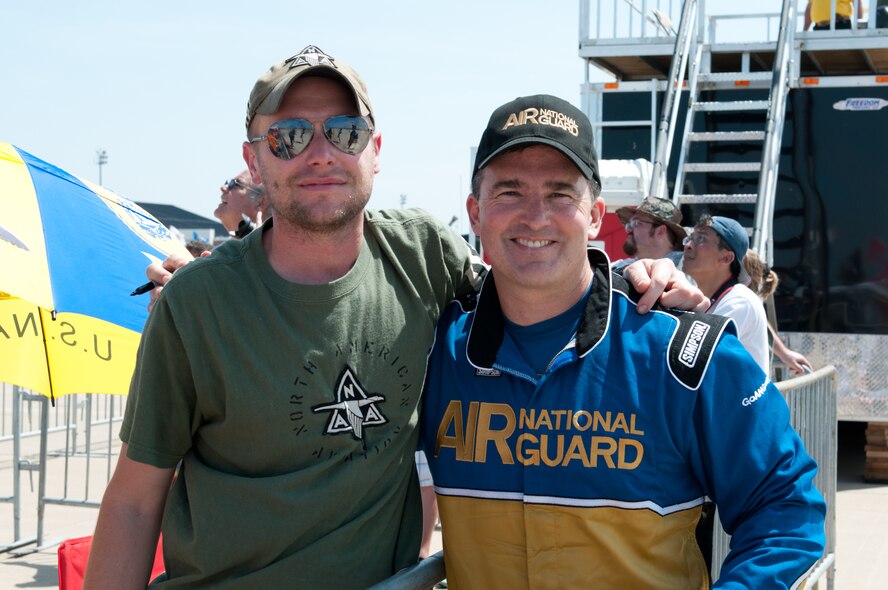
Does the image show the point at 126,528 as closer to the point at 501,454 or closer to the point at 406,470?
the point at 406,470

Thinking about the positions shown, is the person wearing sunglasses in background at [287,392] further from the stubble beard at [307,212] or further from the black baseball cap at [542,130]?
the black baseball cap at [542,130]

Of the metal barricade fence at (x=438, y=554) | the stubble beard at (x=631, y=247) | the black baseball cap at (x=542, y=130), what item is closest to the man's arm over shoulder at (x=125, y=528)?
the metal barricade fence at (x=438, y=554)

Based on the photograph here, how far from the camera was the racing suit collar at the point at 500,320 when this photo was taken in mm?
2393

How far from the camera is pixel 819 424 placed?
15.1 feet

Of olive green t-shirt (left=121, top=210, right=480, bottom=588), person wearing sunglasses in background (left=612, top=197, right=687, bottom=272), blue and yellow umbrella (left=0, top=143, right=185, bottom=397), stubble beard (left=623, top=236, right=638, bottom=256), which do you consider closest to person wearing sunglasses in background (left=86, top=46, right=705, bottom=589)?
olive green t-shirt (left=121, top=210, right=480, bottom=588)

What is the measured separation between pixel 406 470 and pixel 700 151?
8.13 metres

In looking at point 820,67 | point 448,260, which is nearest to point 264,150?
point 448,260

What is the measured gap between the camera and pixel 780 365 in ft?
24.6

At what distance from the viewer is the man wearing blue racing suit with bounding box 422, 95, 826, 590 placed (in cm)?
223

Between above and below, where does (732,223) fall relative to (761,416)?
above

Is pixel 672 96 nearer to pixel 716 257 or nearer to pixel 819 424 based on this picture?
pixel 716 257

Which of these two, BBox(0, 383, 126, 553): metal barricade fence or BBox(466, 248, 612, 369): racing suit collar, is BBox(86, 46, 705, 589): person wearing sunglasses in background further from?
BBox(0, 383, 126, 553): metal barricade fence

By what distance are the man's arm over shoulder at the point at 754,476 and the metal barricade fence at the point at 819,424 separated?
1.59 meters

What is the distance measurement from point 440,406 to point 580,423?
1.27ft
